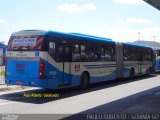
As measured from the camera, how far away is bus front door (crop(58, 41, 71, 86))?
15750 mm

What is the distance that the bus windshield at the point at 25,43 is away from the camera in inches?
579

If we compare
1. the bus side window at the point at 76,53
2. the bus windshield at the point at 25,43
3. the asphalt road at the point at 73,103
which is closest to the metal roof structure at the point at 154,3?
the bus side window at the point at 76,53

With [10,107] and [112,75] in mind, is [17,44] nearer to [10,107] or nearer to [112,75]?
[10,107]

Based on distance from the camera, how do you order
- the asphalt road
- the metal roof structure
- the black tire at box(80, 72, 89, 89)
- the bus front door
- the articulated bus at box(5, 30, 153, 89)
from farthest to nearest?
the black tire at box(80, 72, 89, 89)
the metal roof structure
the bus front door
the articulated bus at box(5, 30, 153, 89)
the asphalt road

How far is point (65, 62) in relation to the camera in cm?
1606

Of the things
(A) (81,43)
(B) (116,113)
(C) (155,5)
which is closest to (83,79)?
(A) (81,43)

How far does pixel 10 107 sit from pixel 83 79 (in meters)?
6.63

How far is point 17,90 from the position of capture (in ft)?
58.1

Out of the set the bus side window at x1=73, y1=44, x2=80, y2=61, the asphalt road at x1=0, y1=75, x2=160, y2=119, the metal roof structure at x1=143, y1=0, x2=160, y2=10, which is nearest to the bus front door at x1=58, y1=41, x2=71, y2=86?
the bus side window at x1=73, y1=44, x2=80, y2=61

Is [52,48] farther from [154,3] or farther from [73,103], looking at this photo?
[154,3]

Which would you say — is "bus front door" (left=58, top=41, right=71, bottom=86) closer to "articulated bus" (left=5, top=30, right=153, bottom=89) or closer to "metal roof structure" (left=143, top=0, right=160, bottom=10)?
"articulated bus" (left=5, top=30, right=153, bottom=89)

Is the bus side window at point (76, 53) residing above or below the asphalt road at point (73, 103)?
above

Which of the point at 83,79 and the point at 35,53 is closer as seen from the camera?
the point at 35,53

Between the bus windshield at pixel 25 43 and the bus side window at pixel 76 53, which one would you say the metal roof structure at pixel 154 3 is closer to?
the bus side window at pixel 76 53
